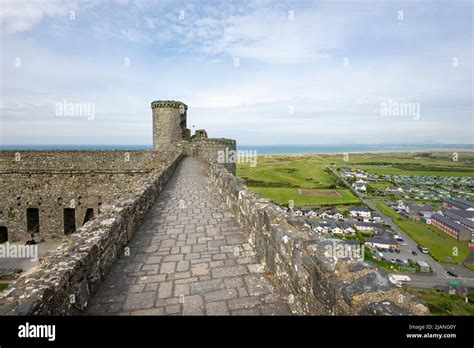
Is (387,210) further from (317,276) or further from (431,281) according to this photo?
(317,276)

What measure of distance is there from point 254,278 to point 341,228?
31913 millimetres

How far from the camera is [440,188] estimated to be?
201 feet

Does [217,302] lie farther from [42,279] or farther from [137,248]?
[137,248]

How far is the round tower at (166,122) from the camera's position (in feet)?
77.5

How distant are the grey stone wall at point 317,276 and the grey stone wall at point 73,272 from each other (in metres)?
2.19

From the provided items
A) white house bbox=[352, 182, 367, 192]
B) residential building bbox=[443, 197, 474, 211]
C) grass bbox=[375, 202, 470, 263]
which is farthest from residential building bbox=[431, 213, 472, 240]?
white house bbox=[352, 182, 367, 192]

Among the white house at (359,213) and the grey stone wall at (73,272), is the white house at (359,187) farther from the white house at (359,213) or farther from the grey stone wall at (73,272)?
the grey stone wall at (73,272)

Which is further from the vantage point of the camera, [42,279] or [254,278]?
[254,278]

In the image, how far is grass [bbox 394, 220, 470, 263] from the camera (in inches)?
1099

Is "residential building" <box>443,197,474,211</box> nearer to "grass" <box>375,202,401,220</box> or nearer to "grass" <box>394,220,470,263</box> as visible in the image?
"grass" <box>394,220,470,263</box>

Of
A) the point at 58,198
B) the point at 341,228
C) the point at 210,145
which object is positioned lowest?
the point at 341,228

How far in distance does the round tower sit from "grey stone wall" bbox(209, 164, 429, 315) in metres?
21.2
